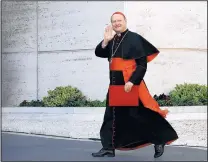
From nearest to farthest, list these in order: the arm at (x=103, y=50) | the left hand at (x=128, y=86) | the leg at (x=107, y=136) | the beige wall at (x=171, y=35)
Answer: the left hand at (x=128, y=86) < the leg at (x=107, y=136) < the arm at (x=103, y=50) < the beige wall at (x=171, y=35)

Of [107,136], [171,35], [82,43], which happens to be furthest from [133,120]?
[82,43]

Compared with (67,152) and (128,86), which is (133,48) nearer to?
(128,86)

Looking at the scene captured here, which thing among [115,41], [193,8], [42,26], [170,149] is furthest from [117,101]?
[42,26]

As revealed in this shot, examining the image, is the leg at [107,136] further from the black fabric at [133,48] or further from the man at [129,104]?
the black fabric at [133,48]

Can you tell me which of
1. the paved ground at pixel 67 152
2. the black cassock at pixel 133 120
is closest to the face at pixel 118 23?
the black cassock at pixel 133 120

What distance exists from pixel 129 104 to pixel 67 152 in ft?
4.36

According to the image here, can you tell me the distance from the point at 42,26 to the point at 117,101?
4469 millimetres

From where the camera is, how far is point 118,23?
5863mm

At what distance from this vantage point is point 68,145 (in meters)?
7.41

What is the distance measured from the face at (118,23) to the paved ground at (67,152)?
64.3 inches

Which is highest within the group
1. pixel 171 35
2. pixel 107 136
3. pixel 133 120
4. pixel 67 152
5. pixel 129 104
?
pixel 171 35

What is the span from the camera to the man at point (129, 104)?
5836mm

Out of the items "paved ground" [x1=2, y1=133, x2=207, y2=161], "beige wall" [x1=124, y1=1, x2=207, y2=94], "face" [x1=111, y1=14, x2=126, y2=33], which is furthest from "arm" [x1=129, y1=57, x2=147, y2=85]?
"beige wall" [x1=124, y1=1, x2=207, y2=94]

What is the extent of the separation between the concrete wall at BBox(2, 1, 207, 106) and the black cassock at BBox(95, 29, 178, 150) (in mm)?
2988
